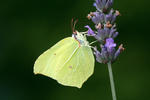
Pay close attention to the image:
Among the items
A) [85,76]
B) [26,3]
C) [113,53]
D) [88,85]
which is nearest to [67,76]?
[85,76]

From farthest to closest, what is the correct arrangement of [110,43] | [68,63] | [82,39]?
[68,63], [82,39], [110,43]

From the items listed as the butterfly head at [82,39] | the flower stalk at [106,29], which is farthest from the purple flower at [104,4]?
the butterfly head at [82,39]

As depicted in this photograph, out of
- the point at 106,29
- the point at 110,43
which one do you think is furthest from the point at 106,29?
the point at 110,43

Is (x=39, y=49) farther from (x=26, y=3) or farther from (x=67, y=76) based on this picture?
(x=67, y=76)

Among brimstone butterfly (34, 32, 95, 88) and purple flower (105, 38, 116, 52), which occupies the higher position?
purple flower (105, 38, 116, 52)

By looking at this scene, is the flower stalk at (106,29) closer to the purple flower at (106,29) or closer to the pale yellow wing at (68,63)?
the purple flower at (106,29)

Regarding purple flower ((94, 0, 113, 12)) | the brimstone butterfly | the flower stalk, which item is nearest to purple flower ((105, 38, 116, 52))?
the flower stalk

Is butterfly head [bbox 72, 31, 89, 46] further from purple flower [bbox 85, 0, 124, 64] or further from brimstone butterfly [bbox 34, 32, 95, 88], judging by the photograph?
purple flower [bbox 85, 0, 124, 64]

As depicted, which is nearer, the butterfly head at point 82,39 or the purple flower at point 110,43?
the purple flower at point 110,43

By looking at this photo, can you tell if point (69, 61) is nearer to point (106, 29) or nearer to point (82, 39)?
point (82, 39)
